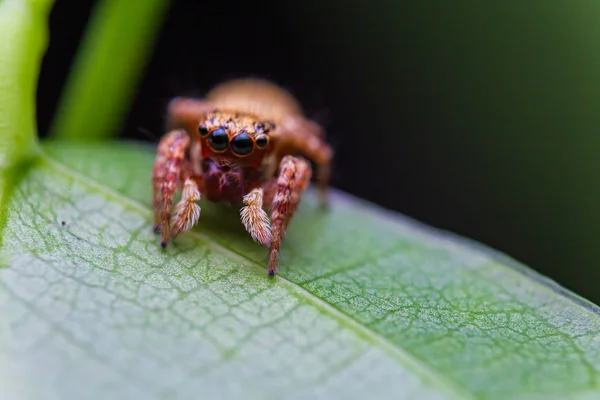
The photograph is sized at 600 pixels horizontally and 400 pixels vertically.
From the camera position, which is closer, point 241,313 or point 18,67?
point 241,313

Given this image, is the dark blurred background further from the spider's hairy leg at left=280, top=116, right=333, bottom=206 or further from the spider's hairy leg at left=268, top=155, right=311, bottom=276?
the spider's hairy leg at left=268, top=155, right=311, bottom=276

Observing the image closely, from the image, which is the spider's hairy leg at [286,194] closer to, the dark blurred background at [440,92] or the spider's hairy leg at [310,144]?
the spider's hairy leg at [310,144]

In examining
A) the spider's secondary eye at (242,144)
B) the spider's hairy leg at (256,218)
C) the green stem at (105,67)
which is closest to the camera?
the spider's hairy leg at (256,218)

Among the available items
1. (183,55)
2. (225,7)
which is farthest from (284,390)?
(225,7)

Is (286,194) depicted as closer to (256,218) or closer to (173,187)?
(256,218)

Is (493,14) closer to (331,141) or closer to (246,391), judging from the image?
(331,141)

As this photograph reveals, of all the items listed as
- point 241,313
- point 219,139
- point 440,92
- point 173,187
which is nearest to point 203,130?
point 219,139

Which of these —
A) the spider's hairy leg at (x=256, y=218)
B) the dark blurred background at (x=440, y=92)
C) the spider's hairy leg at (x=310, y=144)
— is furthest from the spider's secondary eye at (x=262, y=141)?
the dark blurred background at (x=440, y=92)

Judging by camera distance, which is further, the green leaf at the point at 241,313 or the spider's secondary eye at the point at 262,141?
the spider's secondary eye at the point at 262,141
